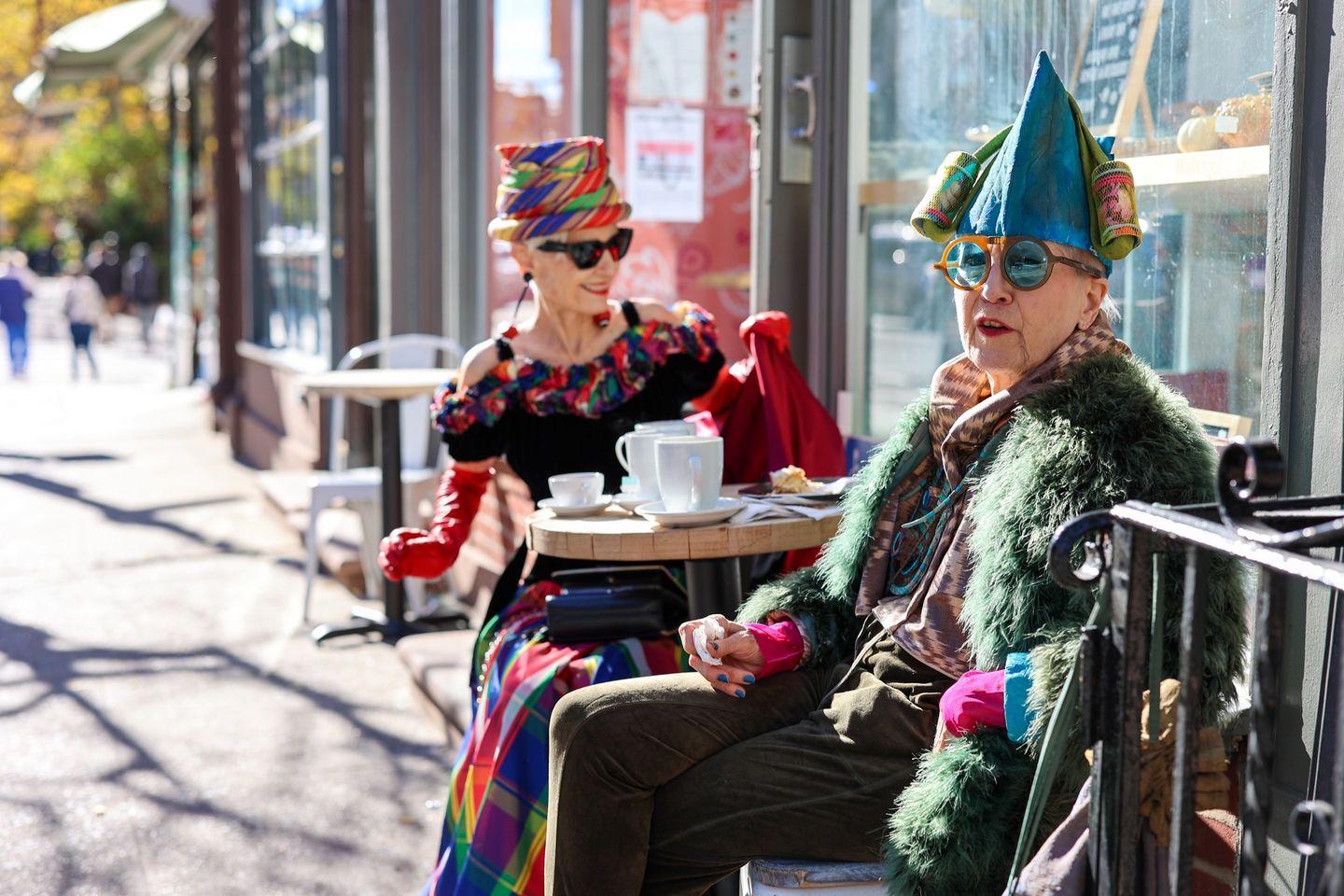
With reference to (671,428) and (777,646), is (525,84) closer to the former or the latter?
(671,428)

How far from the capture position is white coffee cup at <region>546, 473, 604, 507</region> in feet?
9.61

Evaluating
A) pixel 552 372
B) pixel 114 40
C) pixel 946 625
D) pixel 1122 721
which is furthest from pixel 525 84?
pixel 114 40

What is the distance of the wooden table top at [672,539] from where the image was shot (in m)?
2.64

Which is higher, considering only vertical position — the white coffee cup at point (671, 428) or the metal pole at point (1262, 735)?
the white coffee cup at point (671, 428)

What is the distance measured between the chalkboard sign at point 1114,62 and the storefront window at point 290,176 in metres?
6.21

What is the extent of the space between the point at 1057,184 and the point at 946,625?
0.70m

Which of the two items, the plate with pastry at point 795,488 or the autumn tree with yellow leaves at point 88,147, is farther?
the autumn tree with yellow leaves at point 88,147

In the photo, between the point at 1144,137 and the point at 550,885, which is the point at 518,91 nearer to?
the point at 1144,137

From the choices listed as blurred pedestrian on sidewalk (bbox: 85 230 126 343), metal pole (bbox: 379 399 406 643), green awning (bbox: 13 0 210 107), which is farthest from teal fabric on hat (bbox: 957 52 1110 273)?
blurred pedestrian on sidewalk (bbox: 85 230 126 343)

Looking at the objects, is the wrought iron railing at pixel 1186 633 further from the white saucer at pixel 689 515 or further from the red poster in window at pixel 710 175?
the red poster in window at pixel 710 175

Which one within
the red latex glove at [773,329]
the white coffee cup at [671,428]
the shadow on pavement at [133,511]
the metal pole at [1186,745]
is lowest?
the shadow on pavement at [133,511]

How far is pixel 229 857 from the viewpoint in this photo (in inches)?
146

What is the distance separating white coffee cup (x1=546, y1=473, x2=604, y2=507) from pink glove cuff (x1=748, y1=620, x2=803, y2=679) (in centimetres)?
58

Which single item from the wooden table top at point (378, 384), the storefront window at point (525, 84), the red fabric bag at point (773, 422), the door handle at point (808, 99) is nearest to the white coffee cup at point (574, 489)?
the red fabric bag at point (773, 422)
